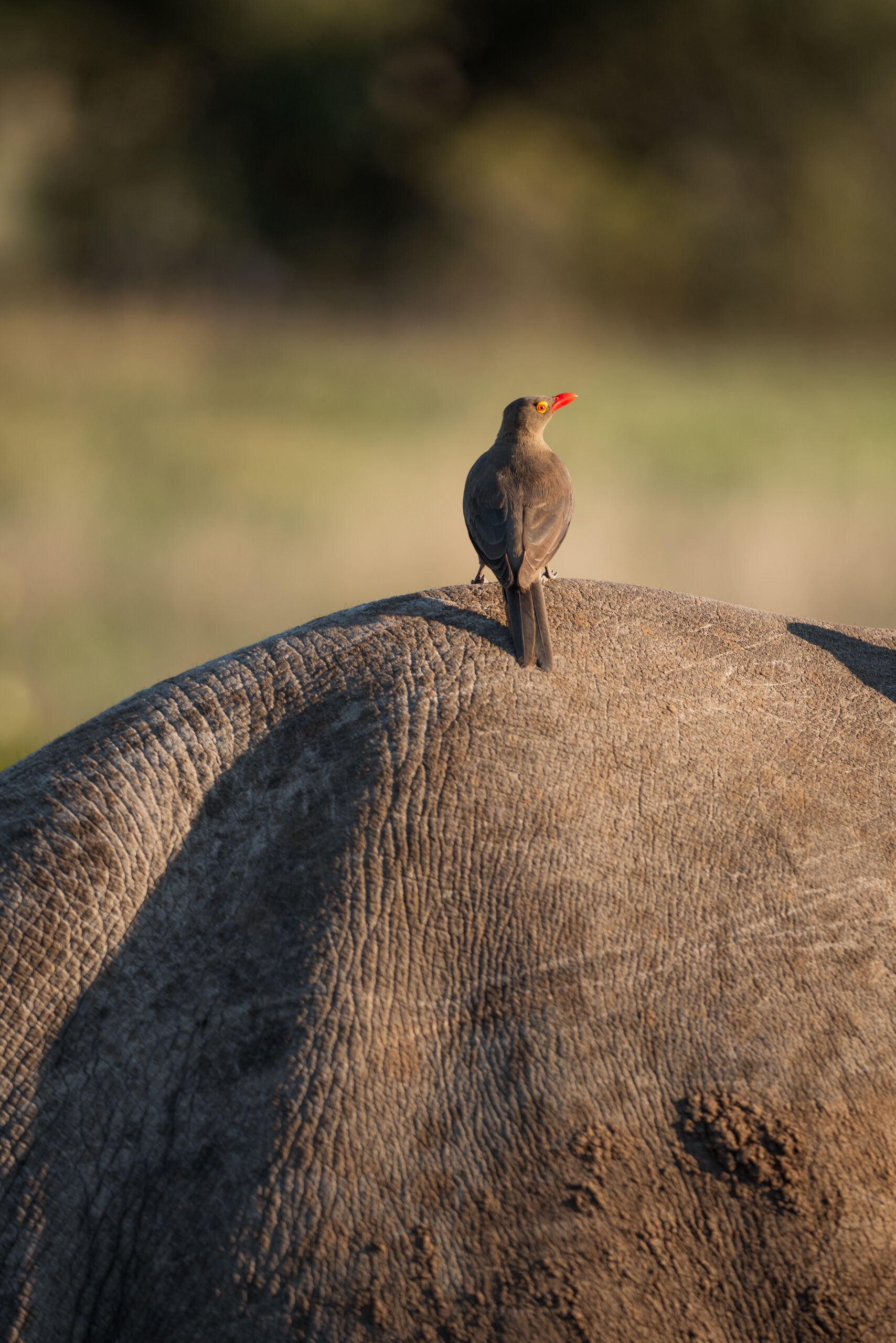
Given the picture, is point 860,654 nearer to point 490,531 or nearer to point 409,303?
point 490,531

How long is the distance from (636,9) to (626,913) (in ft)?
93.3

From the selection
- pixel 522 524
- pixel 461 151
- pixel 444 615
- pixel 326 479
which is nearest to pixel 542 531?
pixel 522 524

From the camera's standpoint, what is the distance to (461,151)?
21.6 m

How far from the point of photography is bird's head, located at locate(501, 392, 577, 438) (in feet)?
11.2

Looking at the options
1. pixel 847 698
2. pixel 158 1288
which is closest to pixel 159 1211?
pixel 158 1288

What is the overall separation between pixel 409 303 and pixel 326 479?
1046cm

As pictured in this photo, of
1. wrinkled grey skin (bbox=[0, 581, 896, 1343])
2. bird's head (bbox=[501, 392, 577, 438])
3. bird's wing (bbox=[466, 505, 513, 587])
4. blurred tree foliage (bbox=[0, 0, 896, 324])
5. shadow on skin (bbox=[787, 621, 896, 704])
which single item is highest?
blurred tree foliage (bbox=[0, 0, 896, 324])

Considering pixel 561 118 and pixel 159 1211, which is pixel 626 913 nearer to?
pixel 159 1211

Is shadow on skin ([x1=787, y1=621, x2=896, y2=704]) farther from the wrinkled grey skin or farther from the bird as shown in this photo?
the bird

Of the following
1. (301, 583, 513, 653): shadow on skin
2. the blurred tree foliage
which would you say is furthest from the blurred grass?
(301, 583, 513, 653): shadow on skin

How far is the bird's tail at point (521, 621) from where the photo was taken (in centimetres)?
234

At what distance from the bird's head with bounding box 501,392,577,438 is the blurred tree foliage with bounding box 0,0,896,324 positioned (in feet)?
56.0

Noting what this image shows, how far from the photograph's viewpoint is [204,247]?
63.5 feet

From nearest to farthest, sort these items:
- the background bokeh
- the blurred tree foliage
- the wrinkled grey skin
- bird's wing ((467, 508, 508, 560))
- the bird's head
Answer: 1. the wrinkled grey skin
2. bird's wing ((467, 508, 508, 560))
3. the bird's head
4. the background bokeh
5. the blurred tree foliage
